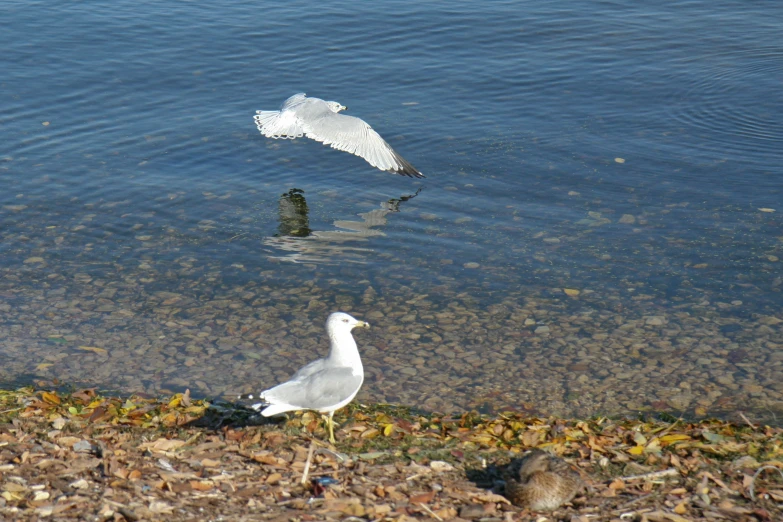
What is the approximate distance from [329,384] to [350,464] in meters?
0.65

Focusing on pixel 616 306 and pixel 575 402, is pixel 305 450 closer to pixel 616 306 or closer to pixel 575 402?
pixel 575 402

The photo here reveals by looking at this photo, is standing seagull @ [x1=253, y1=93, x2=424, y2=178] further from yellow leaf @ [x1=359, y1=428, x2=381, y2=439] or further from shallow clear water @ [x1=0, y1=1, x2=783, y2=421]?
yellow leaf @ [x1=359, y1=428, x2=381, y2=439]

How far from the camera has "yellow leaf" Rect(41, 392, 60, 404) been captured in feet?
23.8

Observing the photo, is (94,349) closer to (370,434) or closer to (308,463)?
(370,434)

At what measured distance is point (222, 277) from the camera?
10438 millimetres

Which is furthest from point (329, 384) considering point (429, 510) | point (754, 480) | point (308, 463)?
point (754, 480)

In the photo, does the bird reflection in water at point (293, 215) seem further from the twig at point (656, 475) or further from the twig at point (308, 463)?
the twig at point (656, 475)

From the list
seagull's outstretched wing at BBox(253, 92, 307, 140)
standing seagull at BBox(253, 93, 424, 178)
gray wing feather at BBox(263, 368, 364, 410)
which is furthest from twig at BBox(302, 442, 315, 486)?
seagull's outstretched wing at BBox(253, 92, 307, 140)

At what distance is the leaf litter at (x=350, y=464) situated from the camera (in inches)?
205

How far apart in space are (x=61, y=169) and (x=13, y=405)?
7334 millimetres

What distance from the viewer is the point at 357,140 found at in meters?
13.3

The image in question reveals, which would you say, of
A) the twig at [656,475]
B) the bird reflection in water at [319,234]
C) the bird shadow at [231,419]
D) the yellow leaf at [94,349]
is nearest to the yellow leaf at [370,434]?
the bird shadow at [231,419]

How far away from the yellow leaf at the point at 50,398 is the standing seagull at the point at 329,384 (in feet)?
6.42

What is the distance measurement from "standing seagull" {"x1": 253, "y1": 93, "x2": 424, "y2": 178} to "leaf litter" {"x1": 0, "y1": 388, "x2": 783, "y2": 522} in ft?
20.7
